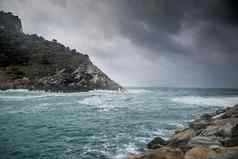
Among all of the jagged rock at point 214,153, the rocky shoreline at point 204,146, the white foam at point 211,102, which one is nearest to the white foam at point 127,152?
the rocky shoreline at point 204,146

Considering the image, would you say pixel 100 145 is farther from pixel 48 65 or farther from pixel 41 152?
pixel 48 65

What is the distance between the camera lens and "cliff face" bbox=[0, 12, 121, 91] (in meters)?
92.1

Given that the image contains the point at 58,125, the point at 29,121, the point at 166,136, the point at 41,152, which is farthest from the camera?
the point at 29,121

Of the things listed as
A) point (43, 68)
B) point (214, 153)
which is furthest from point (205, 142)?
point (43, 68)

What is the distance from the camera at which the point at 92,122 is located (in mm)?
22484

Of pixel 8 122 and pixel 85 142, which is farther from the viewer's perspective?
pixel 8 122

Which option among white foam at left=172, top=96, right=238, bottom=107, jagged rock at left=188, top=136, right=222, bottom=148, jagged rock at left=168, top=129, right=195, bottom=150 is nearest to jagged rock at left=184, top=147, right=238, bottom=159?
jagged rock at left=188, top=136, right=222, bottom=148

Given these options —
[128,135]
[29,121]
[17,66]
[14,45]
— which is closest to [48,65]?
[17,66]

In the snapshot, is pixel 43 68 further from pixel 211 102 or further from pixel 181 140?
pixel 181 140

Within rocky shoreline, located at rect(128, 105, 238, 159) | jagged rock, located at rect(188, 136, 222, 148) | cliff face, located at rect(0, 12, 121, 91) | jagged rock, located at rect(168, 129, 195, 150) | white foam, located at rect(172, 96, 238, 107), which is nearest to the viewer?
rocky shoreline, located at rect(128, 105, 238, 159)

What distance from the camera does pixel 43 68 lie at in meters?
104

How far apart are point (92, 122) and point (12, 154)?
1083 cm

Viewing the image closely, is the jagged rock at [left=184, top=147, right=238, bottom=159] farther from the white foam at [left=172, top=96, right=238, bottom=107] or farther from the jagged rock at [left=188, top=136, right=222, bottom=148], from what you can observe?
the white foam at [left=172, top=96, right=238, bottom=107]

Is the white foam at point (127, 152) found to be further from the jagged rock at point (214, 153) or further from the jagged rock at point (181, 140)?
the jagged rock at point (214, 153)
